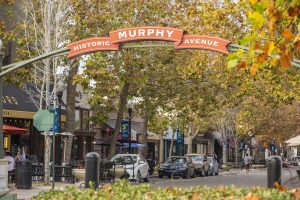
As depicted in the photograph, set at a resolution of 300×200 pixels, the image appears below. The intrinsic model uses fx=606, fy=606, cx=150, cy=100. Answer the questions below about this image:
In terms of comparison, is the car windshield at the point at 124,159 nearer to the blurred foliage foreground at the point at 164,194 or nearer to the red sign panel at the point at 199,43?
the red sign panel at the point at 199,43

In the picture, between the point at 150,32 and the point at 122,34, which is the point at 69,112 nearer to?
the point at 122,34

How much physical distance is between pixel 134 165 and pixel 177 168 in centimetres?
768

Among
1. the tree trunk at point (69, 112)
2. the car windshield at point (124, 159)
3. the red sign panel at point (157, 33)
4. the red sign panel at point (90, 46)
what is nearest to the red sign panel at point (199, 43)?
the red sign panel at point (157, 33)

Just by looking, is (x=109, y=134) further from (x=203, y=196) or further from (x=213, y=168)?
(x=203, y=196)

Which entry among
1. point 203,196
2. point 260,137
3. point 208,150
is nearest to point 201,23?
point 203,196

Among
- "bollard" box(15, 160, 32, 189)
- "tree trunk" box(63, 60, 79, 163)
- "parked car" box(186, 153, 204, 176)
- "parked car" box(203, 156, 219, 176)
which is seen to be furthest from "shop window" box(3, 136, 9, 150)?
"parked car" box(203, 156, 219, 176)

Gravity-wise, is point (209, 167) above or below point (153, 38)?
below

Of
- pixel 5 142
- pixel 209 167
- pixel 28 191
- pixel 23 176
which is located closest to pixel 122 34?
pixel 28 191

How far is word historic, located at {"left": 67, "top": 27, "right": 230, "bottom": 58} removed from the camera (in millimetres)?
15109

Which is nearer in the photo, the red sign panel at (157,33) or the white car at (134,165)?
the red sign panel at (157,33)

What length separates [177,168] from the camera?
127 feet

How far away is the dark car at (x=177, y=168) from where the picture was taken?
38.4 m

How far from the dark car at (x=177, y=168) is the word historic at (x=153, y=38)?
74.5 feet

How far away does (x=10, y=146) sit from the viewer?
3394cm
